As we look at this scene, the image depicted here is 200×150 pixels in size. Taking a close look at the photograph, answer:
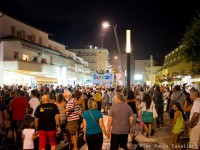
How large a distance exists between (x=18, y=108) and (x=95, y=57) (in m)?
96.6

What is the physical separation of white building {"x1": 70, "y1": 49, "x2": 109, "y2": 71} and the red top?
3712 inches

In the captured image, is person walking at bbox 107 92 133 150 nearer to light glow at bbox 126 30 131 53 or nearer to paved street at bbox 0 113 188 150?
paved street at bbox 0 113 188 150

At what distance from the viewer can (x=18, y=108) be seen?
12.0 m

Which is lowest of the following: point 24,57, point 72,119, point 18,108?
point 72,119

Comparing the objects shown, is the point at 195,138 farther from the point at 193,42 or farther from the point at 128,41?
the point at 193,42

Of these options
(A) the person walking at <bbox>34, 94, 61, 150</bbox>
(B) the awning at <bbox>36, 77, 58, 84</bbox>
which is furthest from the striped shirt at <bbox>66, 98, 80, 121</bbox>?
(B) the awning at <bbox>36, 77, 58, 84</bbox>

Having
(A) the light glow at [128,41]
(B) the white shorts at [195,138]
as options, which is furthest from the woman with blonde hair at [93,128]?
(A) the light glow at [128,41]

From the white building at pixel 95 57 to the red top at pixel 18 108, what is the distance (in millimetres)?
94289

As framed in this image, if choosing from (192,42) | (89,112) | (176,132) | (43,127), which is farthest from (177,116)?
(192,42)

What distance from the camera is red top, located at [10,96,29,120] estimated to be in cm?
1195

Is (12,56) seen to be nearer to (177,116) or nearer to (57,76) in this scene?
(57,76)

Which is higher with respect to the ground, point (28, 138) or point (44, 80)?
point (44, 80)

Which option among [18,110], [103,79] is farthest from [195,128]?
[103,79]

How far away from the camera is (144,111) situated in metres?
13.1
